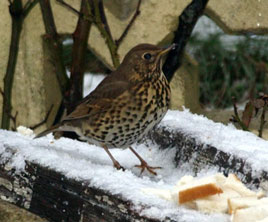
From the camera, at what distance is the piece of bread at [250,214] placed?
7.84 ft

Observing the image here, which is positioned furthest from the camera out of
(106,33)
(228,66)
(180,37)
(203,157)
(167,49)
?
(228,66)

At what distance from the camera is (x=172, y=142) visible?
10.7 feet

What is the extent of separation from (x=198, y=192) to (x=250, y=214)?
7.5 inches

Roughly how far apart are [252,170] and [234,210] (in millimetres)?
428

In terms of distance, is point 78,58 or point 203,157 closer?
point 203,157

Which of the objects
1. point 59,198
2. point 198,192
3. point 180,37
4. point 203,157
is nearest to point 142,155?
point 203,157

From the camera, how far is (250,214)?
7.88 feet

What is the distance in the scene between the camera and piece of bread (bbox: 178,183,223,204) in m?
2.51

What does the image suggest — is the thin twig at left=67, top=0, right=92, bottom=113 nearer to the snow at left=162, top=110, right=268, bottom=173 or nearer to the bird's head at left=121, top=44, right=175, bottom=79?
the bird's head at left=121, top=44, right=175, bottom=79

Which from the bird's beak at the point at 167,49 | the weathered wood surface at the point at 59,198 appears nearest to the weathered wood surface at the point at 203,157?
the bird's beak at the point at 167,49

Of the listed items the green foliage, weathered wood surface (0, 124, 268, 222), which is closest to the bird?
weathered wood surface (0, 124, 268, 222)

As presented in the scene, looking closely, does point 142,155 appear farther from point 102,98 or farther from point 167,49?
point 167,49

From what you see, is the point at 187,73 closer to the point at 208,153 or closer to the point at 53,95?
the point at 53,95

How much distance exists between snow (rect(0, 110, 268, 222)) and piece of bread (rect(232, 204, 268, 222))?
0.04 meters
